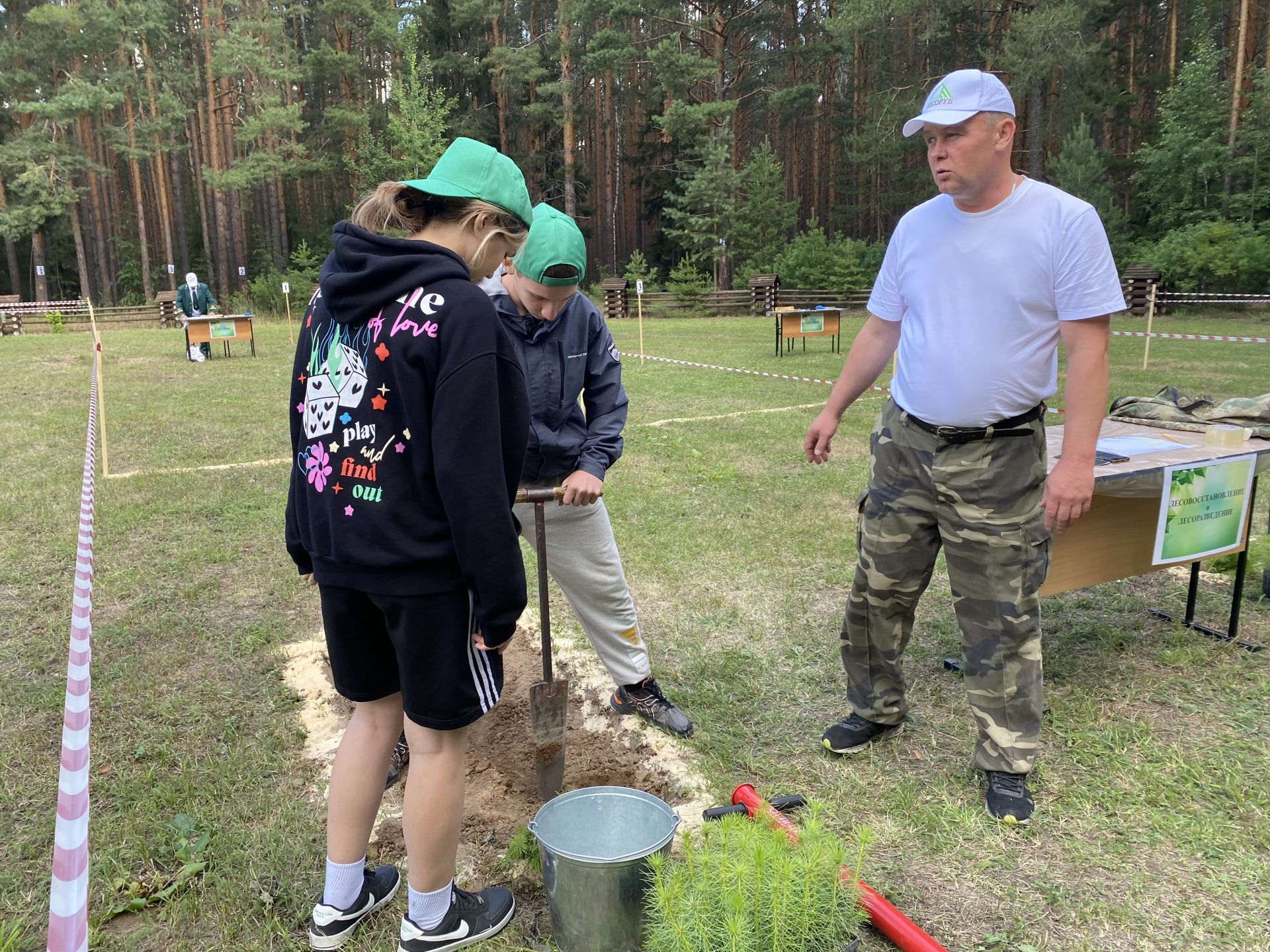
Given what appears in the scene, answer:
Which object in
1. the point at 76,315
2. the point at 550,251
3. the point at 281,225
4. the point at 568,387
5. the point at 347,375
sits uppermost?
the point at 281,225

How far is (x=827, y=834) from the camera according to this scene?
1.95 meters

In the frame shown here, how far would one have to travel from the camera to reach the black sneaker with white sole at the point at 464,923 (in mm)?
1971

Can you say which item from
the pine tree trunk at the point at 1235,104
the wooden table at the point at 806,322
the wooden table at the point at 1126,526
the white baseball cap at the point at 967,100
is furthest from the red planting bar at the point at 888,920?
the pine tree trunk at the point at 1235,104

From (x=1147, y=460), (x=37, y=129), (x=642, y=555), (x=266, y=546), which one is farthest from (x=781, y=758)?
(x=37, y=129)

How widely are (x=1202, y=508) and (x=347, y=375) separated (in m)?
3.15

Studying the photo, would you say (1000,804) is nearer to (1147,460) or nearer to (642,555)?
(1147,460)

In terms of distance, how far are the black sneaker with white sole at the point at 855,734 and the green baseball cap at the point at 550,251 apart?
1.72 meters

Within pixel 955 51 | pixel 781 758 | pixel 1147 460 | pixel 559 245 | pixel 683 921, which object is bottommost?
pixel 781 758

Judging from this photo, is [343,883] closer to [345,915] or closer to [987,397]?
[345,915]

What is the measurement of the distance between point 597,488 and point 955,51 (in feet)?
102

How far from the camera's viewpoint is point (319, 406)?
5.90 feet

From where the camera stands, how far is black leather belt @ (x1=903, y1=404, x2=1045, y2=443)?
2461mm

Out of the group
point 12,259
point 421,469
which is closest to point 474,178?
point 421,469

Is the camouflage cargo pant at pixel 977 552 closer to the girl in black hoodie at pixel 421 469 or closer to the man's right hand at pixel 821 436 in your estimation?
the man's right hand at pixel 821 436
